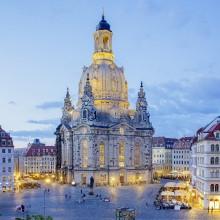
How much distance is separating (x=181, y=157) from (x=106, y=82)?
49.3 meters

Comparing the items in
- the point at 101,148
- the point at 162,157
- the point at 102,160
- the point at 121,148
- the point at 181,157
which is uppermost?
the point at 101,148

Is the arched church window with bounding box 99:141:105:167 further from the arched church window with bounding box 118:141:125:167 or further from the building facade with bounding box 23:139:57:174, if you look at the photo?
the building facade with bounding box 23:139:57:174

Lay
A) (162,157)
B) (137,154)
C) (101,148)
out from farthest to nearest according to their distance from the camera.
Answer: (162,157), (137,154), (101,148)

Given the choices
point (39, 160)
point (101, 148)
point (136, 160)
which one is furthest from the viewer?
point (39, 160)

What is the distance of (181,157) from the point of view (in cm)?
15575

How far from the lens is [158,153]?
549 feet

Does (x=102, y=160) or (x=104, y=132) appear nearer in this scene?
(x=102, y=160)

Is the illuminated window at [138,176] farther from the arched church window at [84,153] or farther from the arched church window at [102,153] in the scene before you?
the arched church window at [84,153]

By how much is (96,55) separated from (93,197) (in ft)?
217

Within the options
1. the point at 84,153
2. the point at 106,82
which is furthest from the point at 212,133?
the point at 106,82

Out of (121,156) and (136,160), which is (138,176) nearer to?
(136,160)

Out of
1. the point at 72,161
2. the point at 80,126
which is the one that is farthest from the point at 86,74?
the point at 72,161

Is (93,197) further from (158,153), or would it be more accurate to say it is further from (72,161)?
(158,153)

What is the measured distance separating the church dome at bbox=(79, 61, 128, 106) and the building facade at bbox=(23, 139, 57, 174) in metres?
42.1
